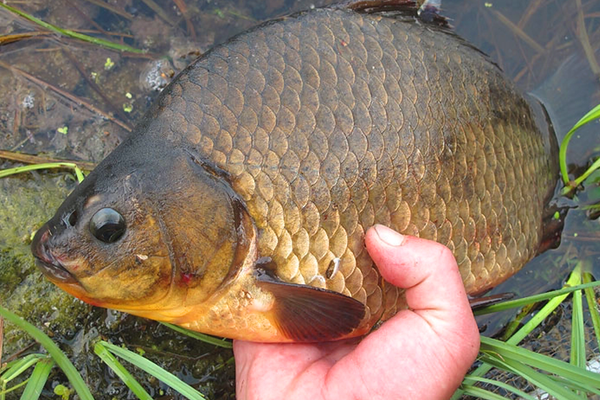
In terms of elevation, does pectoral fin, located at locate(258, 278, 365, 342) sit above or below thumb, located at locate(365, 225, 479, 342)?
below

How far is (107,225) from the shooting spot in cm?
188

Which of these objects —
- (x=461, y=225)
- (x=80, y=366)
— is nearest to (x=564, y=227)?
(x=461, y=225)

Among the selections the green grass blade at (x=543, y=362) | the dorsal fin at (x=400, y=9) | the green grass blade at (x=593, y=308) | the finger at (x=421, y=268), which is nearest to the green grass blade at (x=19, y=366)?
the finger at (x=421, y=268)

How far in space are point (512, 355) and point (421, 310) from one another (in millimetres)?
523

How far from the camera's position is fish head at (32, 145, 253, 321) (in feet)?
6.21

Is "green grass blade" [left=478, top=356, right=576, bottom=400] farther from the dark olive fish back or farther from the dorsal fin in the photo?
the dorsal fin

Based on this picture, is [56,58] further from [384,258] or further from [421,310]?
[421,310]

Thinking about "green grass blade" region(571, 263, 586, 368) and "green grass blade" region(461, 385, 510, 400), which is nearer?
"green grass blade" region(461, 385, 510, 400)

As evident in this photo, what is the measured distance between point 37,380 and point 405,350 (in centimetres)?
162

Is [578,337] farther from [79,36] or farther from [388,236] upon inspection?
[79,36]

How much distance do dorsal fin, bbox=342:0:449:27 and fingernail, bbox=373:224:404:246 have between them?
1110 millimetres

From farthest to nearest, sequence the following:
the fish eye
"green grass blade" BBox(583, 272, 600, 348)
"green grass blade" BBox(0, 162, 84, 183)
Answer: "green grass blade" BBox(0, 162, 84, 183) → "green grass blade" BBox(583, 272, 600, 348) → the fish eye

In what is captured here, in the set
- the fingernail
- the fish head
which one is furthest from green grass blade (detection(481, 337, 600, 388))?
the fish head

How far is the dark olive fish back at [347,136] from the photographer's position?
2139 millimetres
